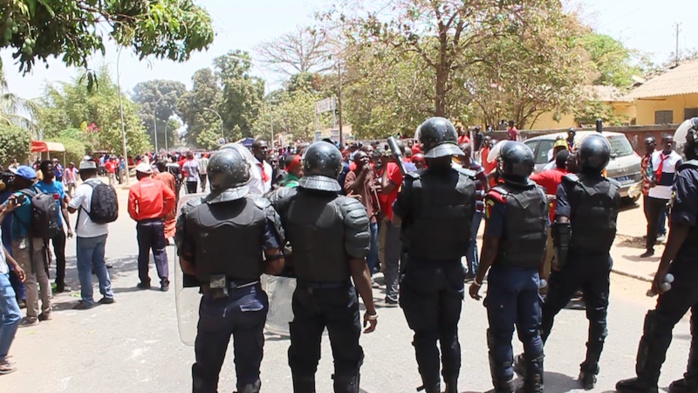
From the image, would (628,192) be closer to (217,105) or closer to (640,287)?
(640,287)

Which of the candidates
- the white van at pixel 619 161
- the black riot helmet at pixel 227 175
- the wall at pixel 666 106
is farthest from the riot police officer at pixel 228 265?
the wall at pixel 666 106

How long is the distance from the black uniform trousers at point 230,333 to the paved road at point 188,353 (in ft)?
3.07

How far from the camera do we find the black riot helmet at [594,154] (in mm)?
4094

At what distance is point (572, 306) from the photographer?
20.2 ft

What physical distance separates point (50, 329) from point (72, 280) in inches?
100

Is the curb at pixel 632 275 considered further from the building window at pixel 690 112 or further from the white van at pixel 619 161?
the building window at pixel 690 112

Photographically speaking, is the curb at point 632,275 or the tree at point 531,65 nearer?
the curb at point 632,275

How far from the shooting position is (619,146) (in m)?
12.2

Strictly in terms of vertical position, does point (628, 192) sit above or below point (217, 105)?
below

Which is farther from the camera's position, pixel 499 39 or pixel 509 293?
pixel 499 39

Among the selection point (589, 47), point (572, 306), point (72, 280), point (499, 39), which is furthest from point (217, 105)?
point (572, 306)

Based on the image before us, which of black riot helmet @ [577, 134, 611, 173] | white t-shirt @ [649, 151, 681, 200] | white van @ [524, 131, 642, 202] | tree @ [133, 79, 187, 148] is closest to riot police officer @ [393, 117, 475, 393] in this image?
black riot helmet @ [577, 134, 611, 173]

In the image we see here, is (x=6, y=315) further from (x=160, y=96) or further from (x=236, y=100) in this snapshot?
(x=160, y=96)

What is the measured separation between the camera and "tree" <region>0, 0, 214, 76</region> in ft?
21.8
